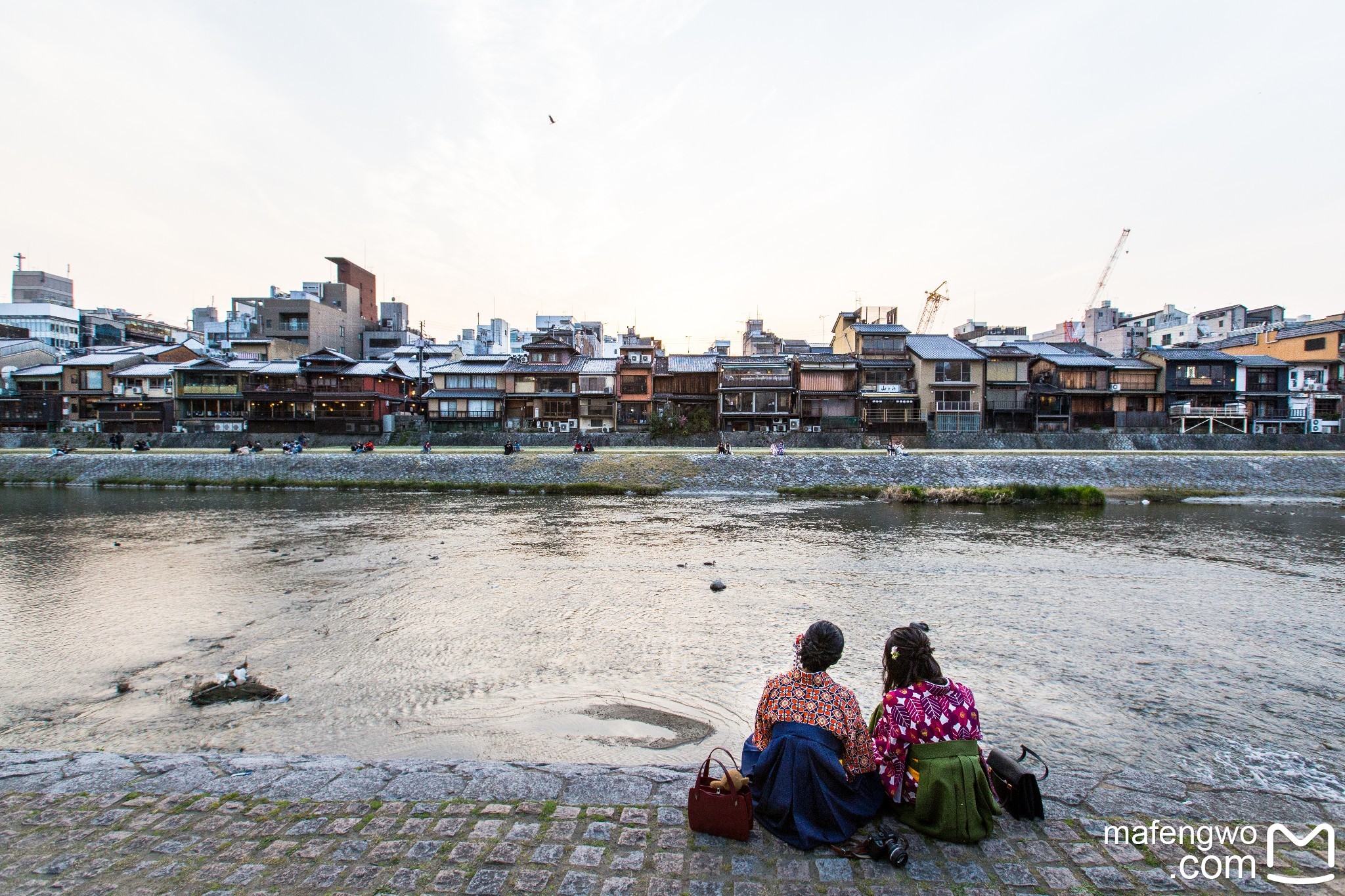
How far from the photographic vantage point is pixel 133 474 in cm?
3884

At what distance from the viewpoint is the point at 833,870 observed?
394 centimetres

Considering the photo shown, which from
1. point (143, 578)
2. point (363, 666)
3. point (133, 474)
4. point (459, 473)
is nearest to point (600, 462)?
point (459, 473)

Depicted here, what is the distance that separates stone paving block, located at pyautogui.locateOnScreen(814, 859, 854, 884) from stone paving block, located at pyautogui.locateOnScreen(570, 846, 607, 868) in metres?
1.57

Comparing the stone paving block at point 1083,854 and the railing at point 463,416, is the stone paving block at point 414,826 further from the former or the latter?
the railing at point 463,416

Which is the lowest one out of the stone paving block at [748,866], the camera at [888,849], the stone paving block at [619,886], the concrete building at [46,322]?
the stone paving block at [619,886]

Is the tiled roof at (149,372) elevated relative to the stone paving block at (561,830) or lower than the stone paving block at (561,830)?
elevated

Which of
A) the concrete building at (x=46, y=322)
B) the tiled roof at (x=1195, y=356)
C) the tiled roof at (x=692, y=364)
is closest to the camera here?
the tiled roof at (x=1195, y=356)

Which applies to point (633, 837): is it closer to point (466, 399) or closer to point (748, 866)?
point (748, 866)

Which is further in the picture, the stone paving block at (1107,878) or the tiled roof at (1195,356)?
the tiled roof at (1195,356)

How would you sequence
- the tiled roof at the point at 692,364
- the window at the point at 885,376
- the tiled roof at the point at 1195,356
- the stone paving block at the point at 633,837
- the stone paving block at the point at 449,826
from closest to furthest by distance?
the stone paving block at the point at 633,837 → the stone paving block at the point at 449,826 → the tiled roof at the point at 1195,356 → the window at the point at 885,376 → the tiled roof at the point at 692,364

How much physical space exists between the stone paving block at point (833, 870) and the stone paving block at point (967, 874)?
2.27 ft

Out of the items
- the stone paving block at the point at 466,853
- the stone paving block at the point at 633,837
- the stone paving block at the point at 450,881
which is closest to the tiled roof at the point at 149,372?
the stone paving block at the point at 466,853

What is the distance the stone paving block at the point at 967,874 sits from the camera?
381 centimetres

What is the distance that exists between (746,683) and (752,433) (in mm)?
40902
